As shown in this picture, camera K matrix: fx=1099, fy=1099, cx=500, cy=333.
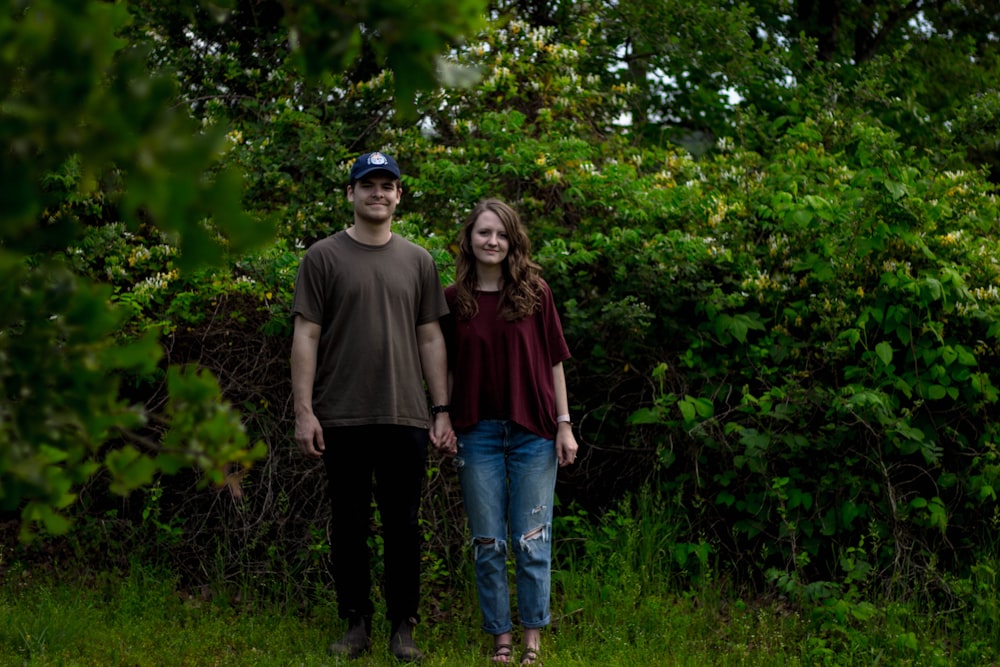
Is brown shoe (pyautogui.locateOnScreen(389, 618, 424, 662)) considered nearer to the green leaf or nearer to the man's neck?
the man's neck

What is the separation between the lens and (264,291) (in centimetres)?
584

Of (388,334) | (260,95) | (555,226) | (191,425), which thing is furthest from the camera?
(260,95)

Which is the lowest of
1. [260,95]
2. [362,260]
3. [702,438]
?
[702,438]

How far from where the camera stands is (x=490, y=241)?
4652 mm

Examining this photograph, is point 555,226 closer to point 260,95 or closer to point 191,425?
point 260,95

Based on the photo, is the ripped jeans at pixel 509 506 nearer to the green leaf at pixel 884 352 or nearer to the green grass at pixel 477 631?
the green grass at pixel 477 631

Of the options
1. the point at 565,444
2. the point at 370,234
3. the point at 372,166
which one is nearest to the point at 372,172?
the point at 372,166

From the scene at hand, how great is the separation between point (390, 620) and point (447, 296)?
4.78 feet

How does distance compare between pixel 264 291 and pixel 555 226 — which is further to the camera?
pixel 555 226

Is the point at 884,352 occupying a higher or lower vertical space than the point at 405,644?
higher

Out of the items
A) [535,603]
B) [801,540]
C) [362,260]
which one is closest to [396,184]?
[362,260]

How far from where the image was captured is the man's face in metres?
4.62

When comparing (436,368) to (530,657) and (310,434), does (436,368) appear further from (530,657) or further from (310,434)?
(530,657)

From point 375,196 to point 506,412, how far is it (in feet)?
3.48
